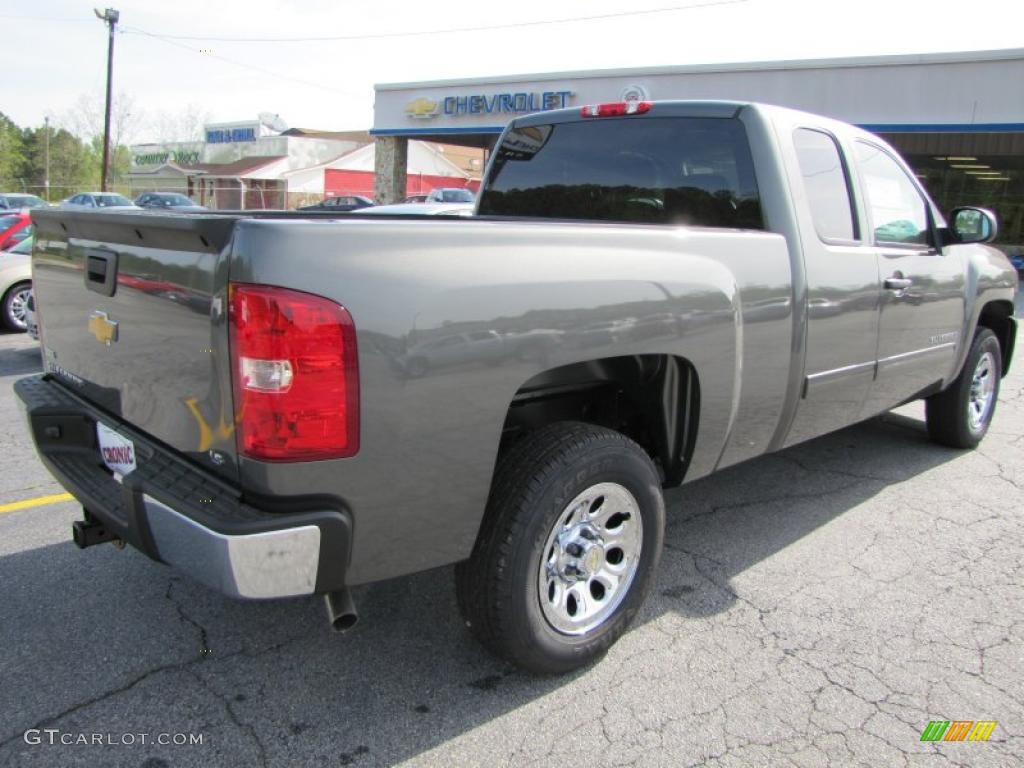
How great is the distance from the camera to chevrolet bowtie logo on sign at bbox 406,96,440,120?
2955 centimetres

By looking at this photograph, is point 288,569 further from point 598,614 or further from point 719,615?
point 719,615

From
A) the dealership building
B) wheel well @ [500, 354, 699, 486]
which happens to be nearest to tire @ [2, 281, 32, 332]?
wheel well @ [500, 354, 699, 486]

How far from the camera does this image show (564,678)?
277 centimetres

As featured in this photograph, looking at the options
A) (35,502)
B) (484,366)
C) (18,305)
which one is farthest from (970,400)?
(18,305)

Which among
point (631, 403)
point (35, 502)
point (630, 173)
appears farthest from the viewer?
point (35, 502)

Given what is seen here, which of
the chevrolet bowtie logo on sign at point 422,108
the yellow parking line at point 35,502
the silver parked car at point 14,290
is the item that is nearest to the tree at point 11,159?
the chevrolet bowtie logo on sign at point 422,108

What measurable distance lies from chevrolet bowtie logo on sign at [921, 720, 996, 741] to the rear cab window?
1.97m

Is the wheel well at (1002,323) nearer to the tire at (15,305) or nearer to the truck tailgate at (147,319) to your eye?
the truck tailgate at (147,319)

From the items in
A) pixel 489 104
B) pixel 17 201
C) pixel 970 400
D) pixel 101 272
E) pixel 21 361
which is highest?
pixel 489 104

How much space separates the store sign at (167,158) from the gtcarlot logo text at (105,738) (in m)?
63.1

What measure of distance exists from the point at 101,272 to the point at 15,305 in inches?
316

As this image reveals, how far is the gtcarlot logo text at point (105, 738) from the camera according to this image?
7.74ft

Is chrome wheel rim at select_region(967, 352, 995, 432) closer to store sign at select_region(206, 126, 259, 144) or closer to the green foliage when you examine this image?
store sign at select_region(206, 126, 259, 144)

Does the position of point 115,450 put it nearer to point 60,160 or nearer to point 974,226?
point 974,226
